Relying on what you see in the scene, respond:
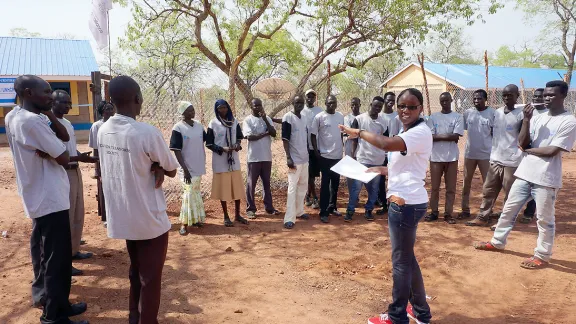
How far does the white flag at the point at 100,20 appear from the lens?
659 centimetres

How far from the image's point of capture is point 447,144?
5934 mm

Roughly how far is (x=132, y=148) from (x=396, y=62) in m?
7.96

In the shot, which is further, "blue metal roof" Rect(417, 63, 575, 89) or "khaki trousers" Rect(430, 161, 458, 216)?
"blue metal roof" Rect(417, 63, 575, 89)

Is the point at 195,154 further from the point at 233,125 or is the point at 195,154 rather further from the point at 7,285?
the point at 7,285

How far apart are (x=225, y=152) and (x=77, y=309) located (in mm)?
2941

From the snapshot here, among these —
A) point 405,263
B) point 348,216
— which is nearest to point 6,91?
point 348,216

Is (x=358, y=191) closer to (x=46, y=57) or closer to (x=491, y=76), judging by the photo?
(x=46, y=57)

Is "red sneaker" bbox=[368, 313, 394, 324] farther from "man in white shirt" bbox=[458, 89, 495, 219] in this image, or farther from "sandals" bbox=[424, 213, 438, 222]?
"man in white shirt" bbox=[458, 89, 495, 219]

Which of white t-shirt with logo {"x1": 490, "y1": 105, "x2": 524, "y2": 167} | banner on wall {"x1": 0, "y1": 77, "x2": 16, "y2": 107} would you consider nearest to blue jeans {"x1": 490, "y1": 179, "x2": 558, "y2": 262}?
white t-shirt with logo {"x1": 490, "y1": 105, "x2": 524, "y2": 167}

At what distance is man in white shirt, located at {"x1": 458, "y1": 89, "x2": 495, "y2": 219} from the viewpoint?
5965 mm

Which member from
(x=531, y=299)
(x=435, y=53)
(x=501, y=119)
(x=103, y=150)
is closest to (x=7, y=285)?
(x=103, y=150)

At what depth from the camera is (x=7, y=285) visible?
396cm

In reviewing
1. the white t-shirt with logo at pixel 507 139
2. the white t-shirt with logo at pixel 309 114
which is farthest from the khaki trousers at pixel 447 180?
the white t-shirt with logo at pixel 309 114

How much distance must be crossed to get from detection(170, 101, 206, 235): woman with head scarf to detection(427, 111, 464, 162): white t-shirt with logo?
3.39 m
